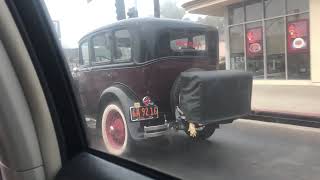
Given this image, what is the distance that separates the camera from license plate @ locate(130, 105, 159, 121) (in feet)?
7.00

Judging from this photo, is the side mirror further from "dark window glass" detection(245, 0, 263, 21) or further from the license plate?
"dark window glass" detection(245, 0, 263, 21)

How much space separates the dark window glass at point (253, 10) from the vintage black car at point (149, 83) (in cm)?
30

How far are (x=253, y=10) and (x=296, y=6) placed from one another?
0.47ft

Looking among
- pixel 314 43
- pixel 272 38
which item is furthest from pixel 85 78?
pixel 314 43

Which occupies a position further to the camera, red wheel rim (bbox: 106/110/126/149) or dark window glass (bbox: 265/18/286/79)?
red wheel rim (bbox: 106/110/126/149)

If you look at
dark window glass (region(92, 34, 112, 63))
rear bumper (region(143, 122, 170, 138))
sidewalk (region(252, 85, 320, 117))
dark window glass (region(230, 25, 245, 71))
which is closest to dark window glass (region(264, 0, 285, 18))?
dark window glass (region(230, 25, 245, 71))

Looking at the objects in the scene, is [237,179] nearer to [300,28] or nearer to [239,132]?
[239,132]

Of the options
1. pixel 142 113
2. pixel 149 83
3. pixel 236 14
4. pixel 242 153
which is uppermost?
pixel 236 14

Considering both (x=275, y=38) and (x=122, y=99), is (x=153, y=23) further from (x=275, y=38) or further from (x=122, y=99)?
(x=275, y=38)

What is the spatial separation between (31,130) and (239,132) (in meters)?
0.80

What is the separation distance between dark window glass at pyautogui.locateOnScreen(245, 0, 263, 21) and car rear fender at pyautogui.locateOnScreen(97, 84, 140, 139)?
2.42ft

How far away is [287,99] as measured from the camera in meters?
1.72

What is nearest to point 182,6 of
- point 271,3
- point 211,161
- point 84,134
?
point 271,3

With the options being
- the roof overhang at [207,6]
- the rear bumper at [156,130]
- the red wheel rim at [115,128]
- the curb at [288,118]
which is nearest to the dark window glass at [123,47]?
the red wheel rim at [115,128]
